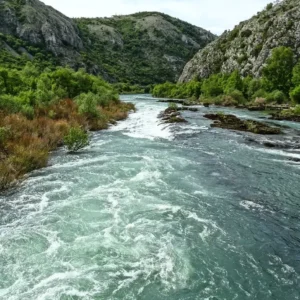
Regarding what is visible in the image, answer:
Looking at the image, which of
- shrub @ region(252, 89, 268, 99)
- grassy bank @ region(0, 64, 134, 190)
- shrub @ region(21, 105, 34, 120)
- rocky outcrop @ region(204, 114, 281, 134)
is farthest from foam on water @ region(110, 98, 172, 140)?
shrub @ region(252, 89, 268, 99)

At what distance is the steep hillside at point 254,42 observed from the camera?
4286 inches

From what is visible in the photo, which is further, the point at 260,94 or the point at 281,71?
the point at 281,71

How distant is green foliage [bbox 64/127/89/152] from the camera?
26469 mm

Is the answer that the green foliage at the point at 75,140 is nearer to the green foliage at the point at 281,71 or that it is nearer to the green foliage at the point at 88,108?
the green foliage at the point at 88,108

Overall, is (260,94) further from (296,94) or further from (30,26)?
(30,26)

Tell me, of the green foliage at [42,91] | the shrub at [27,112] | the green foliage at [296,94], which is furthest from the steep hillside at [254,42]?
the shrub at [27,112]

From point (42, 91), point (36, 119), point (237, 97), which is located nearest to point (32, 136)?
point (36, 119)

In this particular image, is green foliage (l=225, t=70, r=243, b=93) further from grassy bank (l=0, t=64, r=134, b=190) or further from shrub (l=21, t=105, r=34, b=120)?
shrub (l=21, t=105, r=34, b=120)

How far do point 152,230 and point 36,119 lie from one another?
2098cm

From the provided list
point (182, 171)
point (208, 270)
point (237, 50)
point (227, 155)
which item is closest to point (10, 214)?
point (208, 270)

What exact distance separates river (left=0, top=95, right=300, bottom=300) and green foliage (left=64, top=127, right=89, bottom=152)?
157 centimetres

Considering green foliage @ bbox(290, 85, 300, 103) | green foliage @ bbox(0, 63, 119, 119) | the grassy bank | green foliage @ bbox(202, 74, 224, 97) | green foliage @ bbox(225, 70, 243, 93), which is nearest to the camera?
the grassy bank

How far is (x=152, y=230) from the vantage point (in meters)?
13.8

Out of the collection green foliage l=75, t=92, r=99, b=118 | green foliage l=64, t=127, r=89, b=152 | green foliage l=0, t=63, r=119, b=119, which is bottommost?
green foliage l=64, t=127, r=89, b=152
